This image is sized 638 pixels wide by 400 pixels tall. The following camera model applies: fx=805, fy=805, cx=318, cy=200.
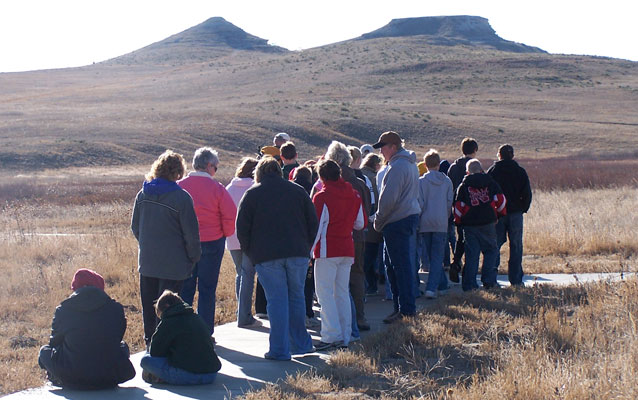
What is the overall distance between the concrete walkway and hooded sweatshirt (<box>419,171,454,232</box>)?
156 cm

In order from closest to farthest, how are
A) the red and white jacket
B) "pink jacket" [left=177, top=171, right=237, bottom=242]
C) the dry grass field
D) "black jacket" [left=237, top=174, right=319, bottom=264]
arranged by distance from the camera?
1. the dry grass field
2. "black jacket" [left=237, top=174, right=319, bottom=264]
3. the red and white jacket
4. "pink jacket" [left=177, top=171, right=237, bottom=242]

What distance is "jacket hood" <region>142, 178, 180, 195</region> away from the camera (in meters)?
7.27

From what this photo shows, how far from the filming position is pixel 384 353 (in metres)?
7.26

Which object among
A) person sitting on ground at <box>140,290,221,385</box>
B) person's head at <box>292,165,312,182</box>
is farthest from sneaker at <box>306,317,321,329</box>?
person sitting on ground at <box>140,290,221,385</box>

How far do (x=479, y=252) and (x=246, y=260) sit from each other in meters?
Result: 3.26

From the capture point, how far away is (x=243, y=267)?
882 cm

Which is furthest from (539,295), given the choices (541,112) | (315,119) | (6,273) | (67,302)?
(541,112)

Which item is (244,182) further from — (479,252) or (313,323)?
(479,252)

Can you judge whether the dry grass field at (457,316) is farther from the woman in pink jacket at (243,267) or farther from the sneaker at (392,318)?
the woman in pink jacket at (243,267)

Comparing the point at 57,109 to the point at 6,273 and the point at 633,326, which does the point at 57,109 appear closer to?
the point at 6,273

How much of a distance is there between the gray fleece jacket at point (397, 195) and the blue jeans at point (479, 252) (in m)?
1.87

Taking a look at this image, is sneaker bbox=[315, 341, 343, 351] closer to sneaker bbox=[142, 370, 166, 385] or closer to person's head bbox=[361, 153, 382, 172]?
sneaker bbox=[142, 370, 166, 385]

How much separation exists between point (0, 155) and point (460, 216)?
1653 inches

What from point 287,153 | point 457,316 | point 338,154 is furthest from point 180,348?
point 287,153
